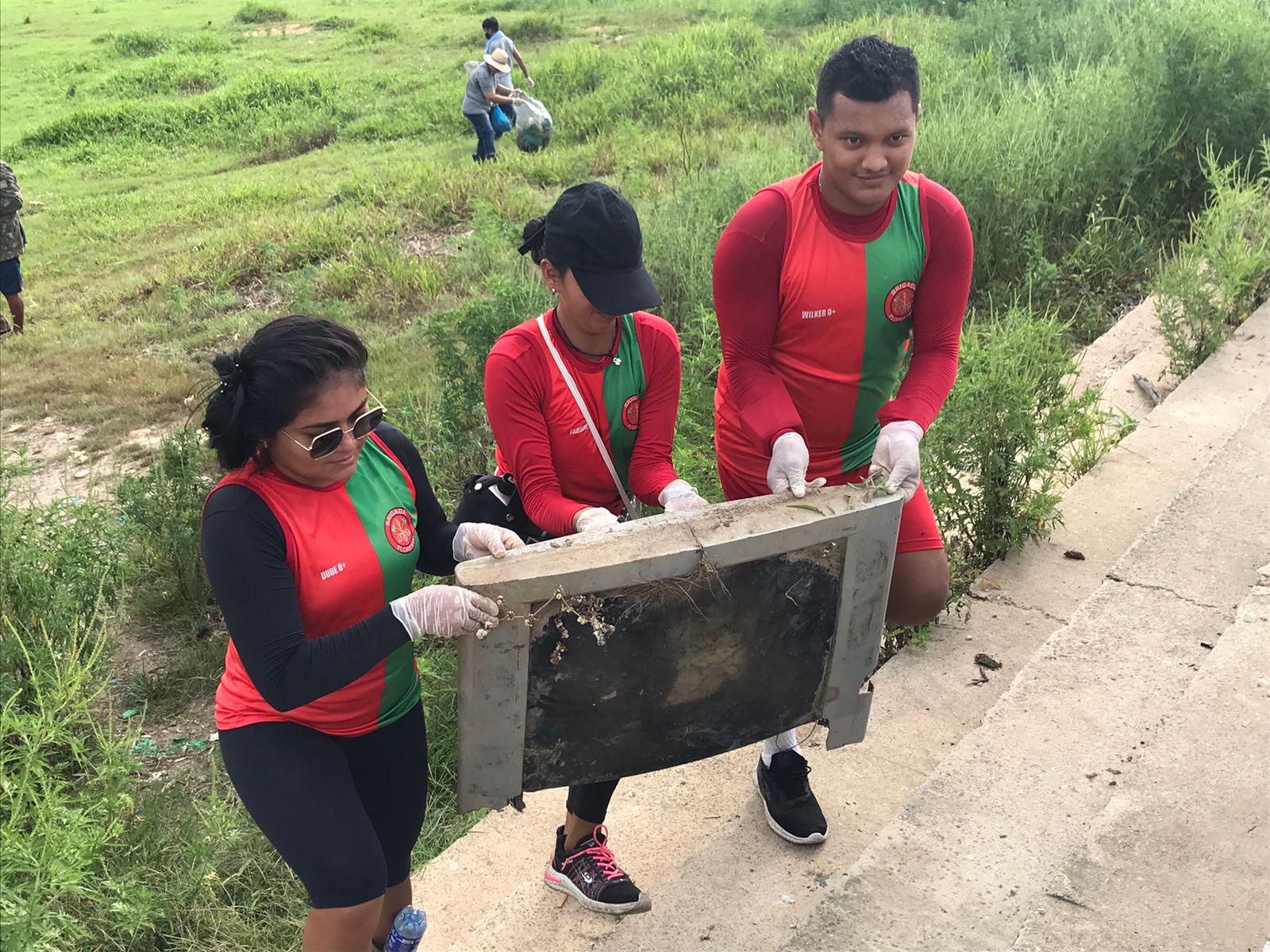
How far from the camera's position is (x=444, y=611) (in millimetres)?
1934

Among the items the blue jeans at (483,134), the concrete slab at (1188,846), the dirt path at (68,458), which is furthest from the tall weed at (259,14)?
the concrete slab at (1188,846)

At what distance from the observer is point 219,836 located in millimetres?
3369

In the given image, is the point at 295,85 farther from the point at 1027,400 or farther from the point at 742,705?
the point at 742,705

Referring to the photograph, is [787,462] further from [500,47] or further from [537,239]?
[500,47]

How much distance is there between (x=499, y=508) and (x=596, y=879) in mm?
972

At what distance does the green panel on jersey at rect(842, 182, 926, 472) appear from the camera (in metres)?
2.63

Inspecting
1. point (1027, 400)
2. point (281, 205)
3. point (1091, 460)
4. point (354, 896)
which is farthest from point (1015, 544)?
point (281, 205)

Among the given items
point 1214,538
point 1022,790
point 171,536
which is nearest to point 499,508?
point 1022,790

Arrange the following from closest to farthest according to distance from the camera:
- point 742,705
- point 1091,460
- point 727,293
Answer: point 742,705 < point 727,293 < point 1091,460

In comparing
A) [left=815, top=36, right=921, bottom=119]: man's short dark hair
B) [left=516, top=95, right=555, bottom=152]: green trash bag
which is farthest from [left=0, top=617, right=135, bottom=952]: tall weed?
[left=516, top=95, right=555, bottom=152]: green trash bag

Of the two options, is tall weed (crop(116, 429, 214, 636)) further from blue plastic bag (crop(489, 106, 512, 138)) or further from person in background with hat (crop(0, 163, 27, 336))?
blue plastic bag (crop(489, 106, 512, 138))

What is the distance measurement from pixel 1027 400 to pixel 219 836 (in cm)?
307

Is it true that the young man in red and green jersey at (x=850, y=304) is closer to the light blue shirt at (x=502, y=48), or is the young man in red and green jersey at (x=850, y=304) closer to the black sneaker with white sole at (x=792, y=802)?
the black sneaker with white sole at (x=792, y=802)

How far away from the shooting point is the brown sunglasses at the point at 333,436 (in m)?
2.06
